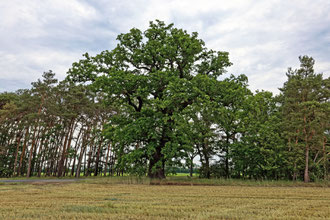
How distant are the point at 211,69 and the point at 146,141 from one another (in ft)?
29.9

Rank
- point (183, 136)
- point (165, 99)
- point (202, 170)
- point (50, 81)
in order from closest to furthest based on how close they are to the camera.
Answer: point (165, 99) < point (183, 136) < point (202, 170) < point (50, 81)

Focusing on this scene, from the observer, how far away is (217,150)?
3325 centimetres

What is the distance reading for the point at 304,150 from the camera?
23.8 m

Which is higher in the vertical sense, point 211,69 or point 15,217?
point 211,69

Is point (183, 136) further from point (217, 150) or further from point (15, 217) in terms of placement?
point (15, 217)

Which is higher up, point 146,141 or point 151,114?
point 151,114

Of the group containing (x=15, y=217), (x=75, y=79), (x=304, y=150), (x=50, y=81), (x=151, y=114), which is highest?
(x=50, y=81)

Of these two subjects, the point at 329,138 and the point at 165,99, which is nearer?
the point at 165,99

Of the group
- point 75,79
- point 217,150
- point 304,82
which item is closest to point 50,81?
point 75,79

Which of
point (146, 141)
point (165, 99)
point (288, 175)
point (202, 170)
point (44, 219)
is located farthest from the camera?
point (202, 170)

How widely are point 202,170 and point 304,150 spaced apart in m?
13.0

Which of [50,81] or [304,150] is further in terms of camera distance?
[50,81]

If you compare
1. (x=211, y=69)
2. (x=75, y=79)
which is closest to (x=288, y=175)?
(x=211, y=69)

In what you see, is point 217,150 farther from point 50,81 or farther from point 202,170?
point 50,81
